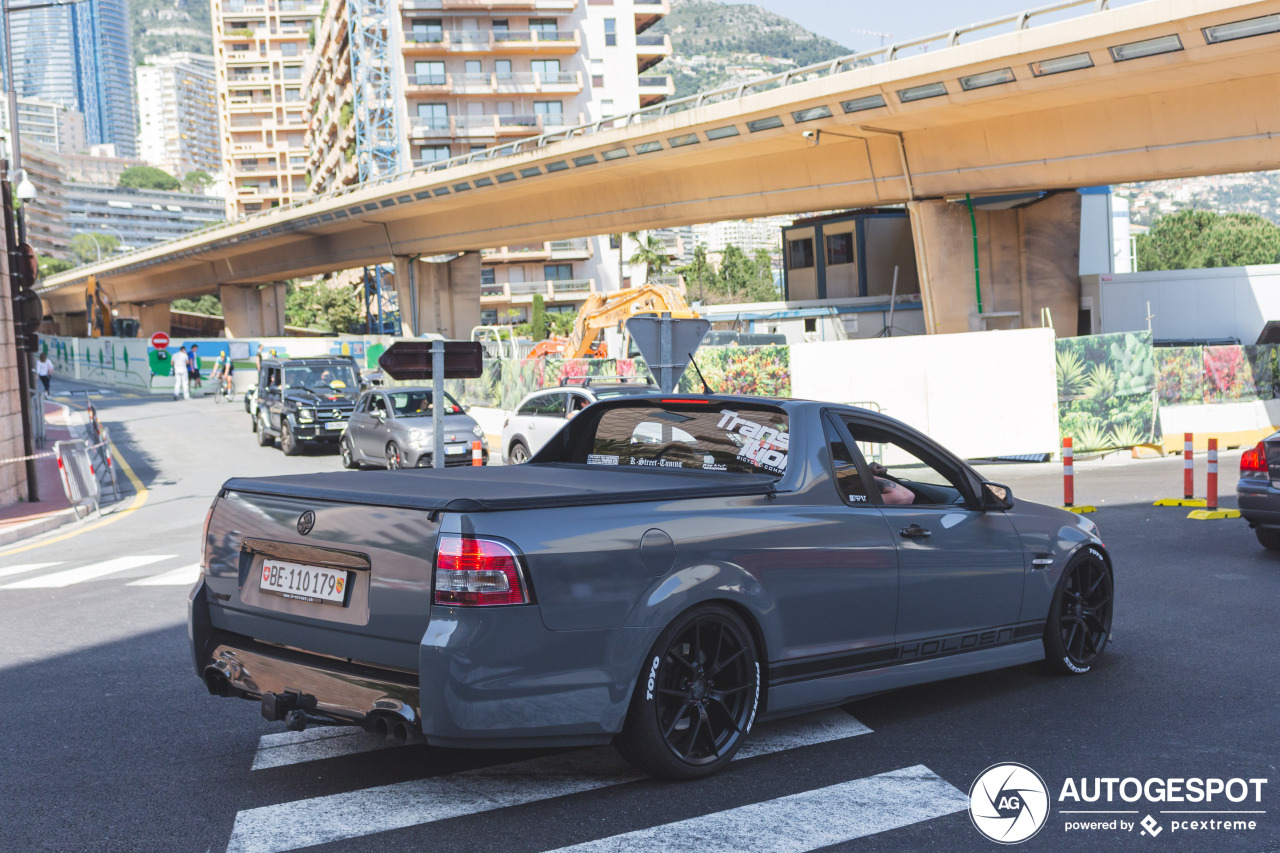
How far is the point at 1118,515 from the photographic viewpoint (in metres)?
13.0

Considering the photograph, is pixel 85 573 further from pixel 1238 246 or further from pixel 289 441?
pixel 1238 246

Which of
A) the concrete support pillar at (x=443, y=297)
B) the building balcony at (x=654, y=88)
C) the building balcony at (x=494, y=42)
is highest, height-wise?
the building balcony at (x=494, y=42)

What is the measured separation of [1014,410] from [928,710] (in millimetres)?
15722

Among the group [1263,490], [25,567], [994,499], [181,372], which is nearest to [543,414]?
[25,567]

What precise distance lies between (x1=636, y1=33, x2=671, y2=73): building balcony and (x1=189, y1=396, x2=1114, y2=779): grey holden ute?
87.9 meters

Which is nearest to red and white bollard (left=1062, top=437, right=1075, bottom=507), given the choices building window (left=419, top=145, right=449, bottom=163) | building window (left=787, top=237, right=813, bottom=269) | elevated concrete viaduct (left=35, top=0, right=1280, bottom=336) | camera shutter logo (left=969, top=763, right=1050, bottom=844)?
camera shutter logo (left=969, top=763, right=1050, bottom=844)

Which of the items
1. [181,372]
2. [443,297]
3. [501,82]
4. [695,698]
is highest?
[501,82]

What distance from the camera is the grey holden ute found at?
4.09 metres

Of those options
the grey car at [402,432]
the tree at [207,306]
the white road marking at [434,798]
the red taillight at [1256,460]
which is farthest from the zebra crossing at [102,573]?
the tree at [207,306]

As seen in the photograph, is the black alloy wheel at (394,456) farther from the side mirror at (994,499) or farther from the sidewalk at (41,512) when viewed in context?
the side mirror at (994,499)

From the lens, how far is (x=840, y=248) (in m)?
51.1

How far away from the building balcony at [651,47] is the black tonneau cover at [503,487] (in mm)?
88425

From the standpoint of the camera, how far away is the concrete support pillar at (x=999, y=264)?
32.1 meters

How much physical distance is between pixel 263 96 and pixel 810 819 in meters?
147
